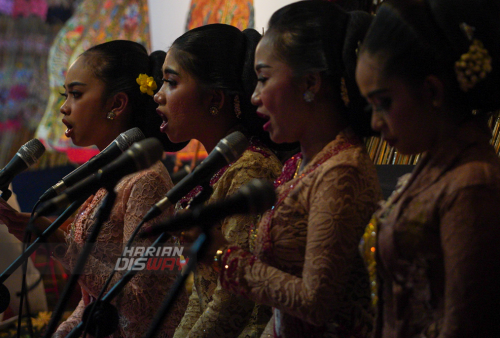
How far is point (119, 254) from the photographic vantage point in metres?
1.88

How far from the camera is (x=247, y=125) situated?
1.88 metres

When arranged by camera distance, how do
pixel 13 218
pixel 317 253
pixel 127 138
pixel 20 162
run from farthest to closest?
1. pixel 13 218
2. pixel 20 162
3. pixel 127 138
4. pixel 317 253

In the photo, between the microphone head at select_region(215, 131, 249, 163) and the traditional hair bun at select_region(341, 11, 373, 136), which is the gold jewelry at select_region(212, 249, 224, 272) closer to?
the microphone head at select_region(215, 131, 249, 163)

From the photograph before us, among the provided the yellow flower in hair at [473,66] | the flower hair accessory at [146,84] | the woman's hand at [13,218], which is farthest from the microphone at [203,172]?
the flower hair accessory at [146,84]

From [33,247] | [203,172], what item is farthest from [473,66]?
[33,247]

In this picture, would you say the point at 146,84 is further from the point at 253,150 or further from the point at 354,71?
the point at 354,71

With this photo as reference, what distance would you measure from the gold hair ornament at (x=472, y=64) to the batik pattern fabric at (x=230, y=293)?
66 cm

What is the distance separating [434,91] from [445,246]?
0.29 m

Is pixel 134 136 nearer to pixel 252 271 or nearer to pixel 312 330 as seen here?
pixel 252 271

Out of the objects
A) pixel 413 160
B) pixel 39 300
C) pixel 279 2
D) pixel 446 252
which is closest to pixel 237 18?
pixel 279 2

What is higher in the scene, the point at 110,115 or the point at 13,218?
the point at 110,115

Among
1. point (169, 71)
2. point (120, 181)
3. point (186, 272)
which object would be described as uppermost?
point (169, 71)

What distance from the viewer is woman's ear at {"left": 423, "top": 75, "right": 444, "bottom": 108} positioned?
3.56ft

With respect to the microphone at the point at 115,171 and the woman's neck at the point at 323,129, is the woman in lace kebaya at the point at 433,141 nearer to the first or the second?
the woman's neck at the point at 323,129
